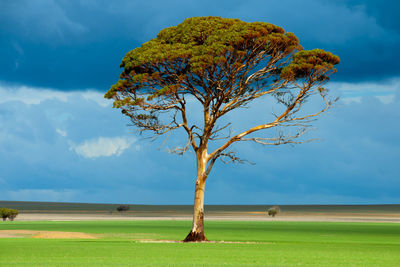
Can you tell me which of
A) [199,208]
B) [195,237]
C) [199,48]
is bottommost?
[195,237]

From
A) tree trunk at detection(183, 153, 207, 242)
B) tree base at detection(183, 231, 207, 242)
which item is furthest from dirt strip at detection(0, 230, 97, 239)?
tree trunk at detection(183, 153, 207, 242)

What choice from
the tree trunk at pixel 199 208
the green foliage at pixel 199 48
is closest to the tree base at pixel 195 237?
the tree trunk at pixel 199 208

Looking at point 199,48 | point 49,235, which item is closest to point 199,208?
point 199,48

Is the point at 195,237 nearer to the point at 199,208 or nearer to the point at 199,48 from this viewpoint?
the point at 199,208

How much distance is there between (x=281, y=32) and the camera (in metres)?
36.7

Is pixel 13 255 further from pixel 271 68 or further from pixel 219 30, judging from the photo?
pixel 271 68

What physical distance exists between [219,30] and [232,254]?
552 inches

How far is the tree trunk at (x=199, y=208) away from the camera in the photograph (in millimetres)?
36812

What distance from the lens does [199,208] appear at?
121ft

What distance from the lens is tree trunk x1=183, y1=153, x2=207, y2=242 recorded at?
36812mm

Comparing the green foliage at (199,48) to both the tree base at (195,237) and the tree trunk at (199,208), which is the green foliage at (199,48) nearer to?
the tree trunk at (199,208)

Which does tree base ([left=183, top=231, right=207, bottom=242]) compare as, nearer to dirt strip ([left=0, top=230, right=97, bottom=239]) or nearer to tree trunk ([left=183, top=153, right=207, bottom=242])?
tree trunk ([left=183, top=153, right=207, bottom=242])

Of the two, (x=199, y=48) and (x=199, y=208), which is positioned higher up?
(x=199, y=48)

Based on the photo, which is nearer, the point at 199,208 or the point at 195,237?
the point at 195,237
